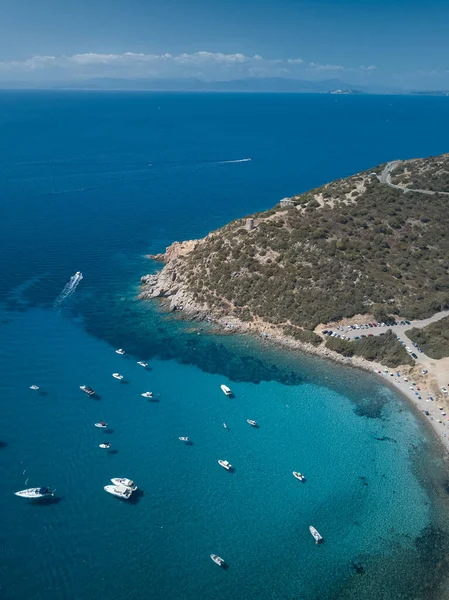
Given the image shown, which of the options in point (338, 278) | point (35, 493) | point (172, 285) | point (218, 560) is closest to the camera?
point (218, 560)

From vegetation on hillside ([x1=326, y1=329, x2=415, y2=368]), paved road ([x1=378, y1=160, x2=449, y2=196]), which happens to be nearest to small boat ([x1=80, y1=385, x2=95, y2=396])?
vegetation on hillside ([x1=326, y1=329, x2=415, y2=368])

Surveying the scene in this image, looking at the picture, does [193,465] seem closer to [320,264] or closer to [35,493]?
[35,493]

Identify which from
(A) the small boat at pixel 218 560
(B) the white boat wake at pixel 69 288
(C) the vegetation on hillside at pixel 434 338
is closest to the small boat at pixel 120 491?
(A) the small boat at pixel 218 560

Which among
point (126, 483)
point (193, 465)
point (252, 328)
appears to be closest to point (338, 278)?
point (252, 328)

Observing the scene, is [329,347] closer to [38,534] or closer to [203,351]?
[203,351]

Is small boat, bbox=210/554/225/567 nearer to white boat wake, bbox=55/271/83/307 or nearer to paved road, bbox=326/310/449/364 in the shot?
paved road, bbox=326/310/449/364

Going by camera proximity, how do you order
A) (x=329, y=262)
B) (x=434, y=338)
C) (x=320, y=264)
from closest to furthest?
(x=434, y=338) < (x=320, y=264) < (x=329, y=262)

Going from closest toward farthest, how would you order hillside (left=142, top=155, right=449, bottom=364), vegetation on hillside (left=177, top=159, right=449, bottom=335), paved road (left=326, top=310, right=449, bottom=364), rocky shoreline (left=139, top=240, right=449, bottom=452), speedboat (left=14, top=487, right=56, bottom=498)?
speedboat (left=14, top=487, right=56, bottom=498)
rocky shoreline (left=139, top=240, right=449, bottom=452)
paved road (left=326, top=310, right=449, bottom=364)
hillside (left=142, top=155, right=449, bottom=364)
vegetation on hillside (left=177, top=159, right=449, bottom=335)
